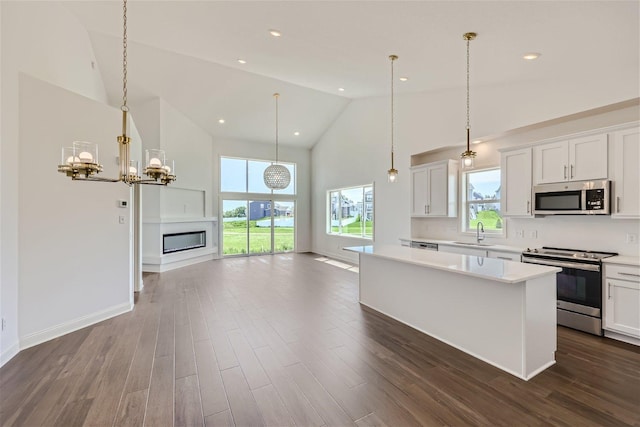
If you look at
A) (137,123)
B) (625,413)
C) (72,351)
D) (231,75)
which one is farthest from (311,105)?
(625,413)

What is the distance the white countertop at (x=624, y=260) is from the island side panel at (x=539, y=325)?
3.35 feet

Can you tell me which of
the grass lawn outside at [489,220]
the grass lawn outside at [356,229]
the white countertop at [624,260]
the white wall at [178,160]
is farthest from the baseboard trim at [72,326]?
the white countertop at [624,260]

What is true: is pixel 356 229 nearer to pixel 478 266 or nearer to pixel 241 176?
pixel 241 176

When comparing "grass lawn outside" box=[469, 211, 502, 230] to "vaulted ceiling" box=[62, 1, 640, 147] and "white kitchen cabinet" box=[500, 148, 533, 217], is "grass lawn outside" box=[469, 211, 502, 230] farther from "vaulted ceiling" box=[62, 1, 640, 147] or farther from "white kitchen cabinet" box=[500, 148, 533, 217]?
"vaulted ceiling" box=[62, 1, 640, 147]

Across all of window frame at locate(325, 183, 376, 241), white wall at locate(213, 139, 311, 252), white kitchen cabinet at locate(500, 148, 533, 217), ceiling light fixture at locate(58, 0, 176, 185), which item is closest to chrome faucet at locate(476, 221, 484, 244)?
white kitchen cabinet at locate(500, 148, 533, 217)

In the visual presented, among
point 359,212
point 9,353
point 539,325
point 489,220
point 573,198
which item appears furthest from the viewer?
point 359,212

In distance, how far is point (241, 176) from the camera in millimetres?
8953

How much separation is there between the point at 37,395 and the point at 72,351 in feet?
2.54

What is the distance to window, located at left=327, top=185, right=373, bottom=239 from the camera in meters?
7.66

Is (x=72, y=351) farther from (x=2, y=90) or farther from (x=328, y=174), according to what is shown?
(x=328, y=174)

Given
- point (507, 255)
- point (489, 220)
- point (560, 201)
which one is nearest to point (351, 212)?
point (489, 220)

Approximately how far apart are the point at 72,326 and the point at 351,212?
20.8 feet

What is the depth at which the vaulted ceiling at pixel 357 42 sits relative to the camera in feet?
8.80

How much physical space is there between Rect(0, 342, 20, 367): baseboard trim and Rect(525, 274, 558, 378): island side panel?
4579 millimetres
